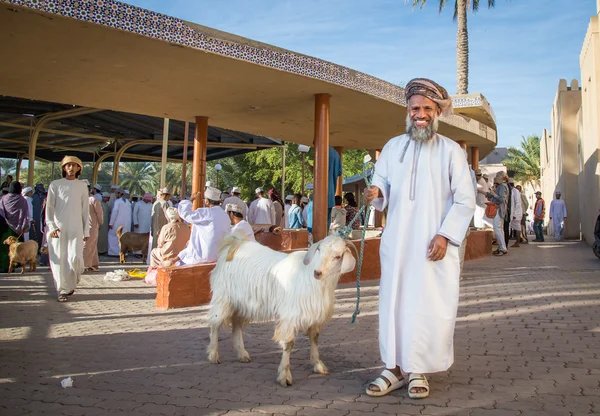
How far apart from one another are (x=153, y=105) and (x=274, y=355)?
22.1ft

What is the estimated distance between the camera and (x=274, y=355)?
4969 millimetres

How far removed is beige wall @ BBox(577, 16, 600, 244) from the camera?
1509 centimetres

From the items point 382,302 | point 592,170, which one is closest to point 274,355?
point 382,302

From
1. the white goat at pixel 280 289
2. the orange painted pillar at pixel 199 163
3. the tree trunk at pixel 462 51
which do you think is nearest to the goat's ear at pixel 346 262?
the white goat at pixel 280 289

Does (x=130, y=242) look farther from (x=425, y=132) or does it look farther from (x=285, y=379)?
(x=425, y=132)

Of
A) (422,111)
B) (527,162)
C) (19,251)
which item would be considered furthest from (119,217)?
(527,162)

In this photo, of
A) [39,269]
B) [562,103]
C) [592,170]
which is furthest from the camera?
[562,103]

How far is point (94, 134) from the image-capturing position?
19703mm

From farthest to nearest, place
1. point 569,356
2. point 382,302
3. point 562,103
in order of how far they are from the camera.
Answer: point 562,103 → point 569,356 → point 382,302

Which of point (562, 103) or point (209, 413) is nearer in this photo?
point (209, 413)

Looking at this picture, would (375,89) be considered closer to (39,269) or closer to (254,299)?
(254,299)

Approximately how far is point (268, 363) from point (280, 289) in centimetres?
73

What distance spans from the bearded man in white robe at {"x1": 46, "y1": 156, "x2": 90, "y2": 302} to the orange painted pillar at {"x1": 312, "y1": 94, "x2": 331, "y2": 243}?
365 cm

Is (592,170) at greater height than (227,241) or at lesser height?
greater
